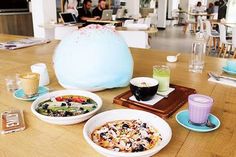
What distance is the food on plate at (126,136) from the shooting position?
611 mm

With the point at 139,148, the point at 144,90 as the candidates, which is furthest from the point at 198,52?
the point at 139,148

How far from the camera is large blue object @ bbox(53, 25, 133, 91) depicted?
3.07ft

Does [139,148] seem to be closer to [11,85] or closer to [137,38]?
[11,85]

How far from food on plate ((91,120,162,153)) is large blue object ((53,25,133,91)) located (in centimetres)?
27

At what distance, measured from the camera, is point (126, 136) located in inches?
26.0

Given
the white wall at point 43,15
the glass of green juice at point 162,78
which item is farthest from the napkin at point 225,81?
the white wall at point 43,15

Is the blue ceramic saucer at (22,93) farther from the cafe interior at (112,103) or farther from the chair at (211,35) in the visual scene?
the chair at (211,35)

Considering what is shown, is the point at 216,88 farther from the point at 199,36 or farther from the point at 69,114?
the point at 69,114

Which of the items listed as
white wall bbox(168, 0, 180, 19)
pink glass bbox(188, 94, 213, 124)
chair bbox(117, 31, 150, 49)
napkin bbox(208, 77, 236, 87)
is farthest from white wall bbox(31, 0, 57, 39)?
white wall bbox(168, 0, 180, 19)

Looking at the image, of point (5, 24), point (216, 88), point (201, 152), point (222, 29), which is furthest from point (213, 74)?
point (5, 24)

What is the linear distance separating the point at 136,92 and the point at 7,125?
17.3 inches

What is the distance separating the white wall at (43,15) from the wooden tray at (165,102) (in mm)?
4113

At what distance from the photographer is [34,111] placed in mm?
758

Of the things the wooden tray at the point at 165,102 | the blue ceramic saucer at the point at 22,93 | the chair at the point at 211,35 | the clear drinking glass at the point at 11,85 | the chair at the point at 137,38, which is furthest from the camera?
the chair at the point at 211,35
